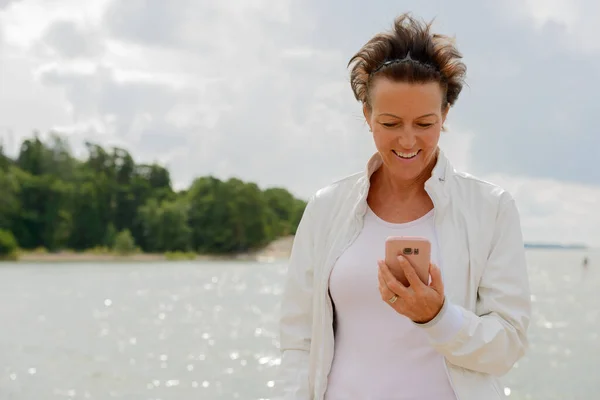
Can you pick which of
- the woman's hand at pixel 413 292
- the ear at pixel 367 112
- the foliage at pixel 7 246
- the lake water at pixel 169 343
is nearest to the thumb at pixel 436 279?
the woman's hand at pixel 413 292

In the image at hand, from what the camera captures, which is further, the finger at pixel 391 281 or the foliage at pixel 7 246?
the foliage at pixel 7 246

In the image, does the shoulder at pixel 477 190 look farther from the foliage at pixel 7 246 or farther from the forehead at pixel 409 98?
the foliage at pixel 7 246

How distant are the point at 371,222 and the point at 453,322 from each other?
0.56m

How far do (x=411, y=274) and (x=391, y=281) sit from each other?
0.20ft

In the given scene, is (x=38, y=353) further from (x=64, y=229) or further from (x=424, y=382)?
(x=64, y=229)

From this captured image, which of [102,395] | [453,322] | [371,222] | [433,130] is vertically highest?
[433,130]

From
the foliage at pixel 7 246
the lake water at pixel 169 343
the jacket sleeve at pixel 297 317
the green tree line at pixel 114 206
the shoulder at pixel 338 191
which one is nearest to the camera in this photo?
the jacket sleeve at pixel 297 317

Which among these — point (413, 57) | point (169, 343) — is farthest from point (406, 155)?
point (169, 343)

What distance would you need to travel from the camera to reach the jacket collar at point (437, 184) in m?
2.96

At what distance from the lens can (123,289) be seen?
57.7m

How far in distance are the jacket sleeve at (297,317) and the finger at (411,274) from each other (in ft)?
1.88

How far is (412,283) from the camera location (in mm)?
2623

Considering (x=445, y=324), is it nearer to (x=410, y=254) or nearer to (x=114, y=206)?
(x=410, y=254)

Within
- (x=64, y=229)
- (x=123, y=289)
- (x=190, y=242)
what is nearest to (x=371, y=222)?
(x=123, y=289)
